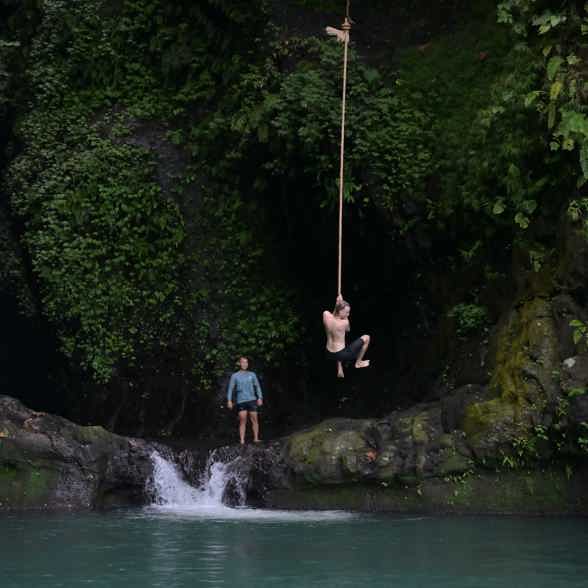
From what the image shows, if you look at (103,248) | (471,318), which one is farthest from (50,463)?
(471,318)

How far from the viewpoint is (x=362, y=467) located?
17406 millimetres

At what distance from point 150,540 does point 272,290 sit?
954cm

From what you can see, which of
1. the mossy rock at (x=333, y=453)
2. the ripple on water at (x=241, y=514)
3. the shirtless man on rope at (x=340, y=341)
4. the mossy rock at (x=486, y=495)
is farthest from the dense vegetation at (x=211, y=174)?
the ripple on water at (x=241, y=514)

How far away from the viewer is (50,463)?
Result: 18.1m

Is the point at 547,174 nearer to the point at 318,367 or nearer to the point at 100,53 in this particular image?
the point at 318,367

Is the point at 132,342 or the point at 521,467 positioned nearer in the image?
the point at 521,467

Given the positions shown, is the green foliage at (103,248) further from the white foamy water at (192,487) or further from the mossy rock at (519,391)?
the mossy rock at (519,391)

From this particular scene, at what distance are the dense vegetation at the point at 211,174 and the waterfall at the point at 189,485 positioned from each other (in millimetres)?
4214

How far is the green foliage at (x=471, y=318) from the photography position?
19.8m

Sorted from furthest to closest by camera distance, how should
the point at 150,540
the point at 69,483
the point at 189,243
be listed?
the point at 189,243 < the point at 69,483 < the point at 150,540

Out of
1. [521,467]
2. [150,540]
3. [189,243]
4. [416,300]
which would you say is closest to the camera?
[150,540]

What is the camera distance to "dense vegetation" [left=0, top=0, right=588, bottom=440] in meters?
21.3

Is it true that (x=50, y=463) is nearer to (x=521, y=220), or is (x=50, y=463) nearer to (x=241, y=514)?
(x=241, y=514)

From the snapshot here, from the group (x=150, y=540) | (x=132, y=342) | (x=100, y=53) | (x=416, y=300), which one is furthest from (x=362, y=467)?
(x=100, y=53)
